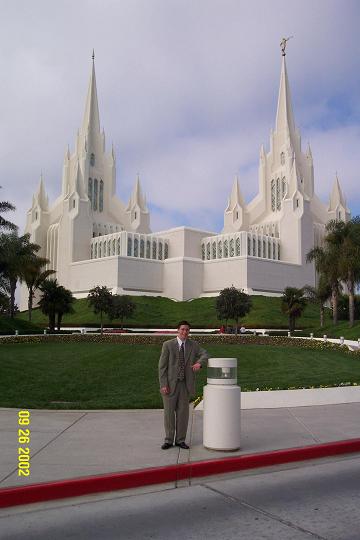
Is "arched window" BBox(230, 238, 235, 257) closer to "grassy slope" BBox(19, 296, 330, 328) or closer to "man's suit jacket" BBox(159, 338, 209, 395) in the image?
"grassy slope" BBox(19, 296, 330, 328)

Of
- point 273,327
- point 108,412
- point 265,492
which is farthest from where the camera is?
point 273,327

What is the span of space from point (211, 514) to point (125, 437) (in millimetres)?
2698

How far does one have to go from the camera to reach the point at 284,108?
270 feet

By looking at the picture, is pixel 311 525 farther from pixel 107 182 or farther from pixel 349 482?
pixel 107 182

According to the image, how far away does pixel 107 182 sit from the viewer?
274ft

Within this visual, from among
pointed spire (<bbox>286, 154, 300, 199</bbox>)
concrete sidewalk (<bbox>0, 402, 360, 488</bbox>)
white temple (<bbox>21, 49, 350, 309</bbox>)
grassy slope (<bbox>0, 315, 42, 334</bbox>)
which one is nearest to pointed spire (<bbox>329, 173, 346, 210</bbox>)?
white temple (<bbox>21, 49, 350, 309</bbox>)

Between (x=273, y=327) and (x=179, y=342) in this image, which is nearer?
(x=179, y=342)

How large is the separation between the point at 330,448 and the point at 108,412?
378cm

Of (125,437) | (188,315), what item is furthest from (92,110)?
(125,437)

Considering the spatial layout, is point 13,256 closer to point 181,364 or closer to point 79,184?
point 181,364

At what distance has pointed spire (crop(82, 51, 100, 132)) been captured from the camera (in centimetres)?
8244

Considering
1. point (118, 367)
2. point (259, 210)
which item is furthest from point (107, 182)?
point (118, 367)

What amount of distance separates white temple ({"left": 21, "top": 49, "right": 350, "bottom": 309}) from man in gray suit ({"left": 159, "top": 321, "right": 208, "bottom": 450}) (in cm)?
5615

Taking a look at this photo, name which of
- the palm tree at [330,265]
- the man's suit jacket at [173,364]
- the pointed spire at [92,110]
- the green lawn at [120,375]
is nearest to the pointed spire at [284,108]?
the pointed spire at [92,110]
